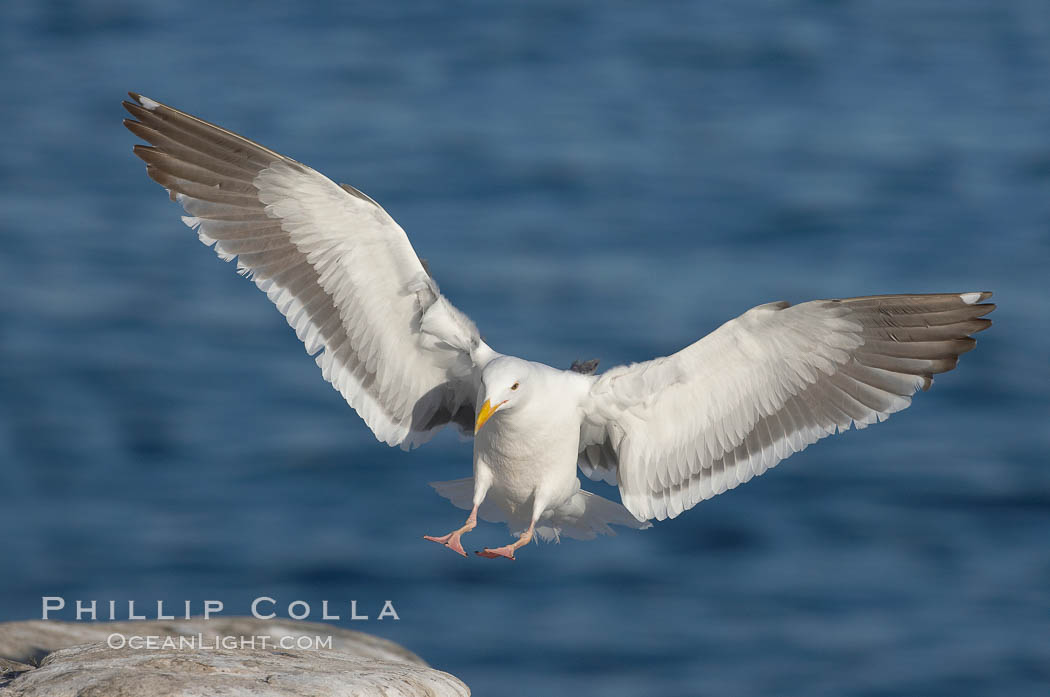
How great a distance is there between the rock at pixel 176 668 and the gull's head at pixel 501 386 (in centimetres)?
130

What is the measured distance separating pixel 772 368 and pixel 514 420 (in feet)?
4.65

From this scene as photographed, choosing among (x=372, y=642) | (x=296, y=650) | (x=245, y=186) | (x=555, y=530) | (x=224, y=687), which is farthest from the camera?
(x=372, y=642)

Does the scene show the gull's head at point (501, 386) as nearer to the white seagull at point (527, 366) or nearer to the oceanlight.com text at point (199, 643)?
the white seagull at point (527, 366)

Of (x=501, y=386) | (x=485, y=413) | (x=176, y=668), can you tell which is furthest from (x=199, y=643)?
(x=501, y=386)

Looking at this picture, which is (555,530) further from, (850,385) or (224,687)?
(224,687)

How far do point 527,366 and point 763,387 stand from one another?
134cm

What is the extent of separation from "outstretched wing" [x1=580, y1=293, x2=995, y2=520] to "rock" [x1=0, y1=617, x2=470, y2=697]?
67.2 inches

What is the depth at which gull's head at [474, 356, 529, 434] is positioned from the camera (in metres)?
6.59

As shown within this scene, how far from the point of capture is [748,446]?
7465 mm

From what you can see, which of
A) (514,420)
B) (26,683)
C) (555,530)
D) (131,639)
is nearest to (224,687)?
(26,683)

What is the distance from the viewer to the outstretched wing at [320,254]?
23.3ft

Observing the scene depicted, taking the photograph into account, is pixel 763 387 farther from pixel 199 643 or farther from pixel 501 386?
pixel 199 643

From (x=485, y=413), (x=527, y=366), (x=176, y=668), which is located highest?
(x=527, y=366)

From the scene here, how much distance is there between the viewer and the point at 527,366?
6.82 meters
